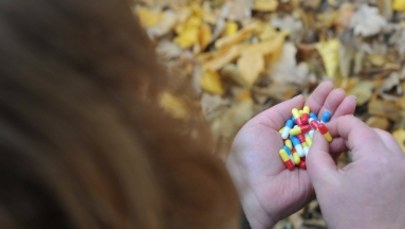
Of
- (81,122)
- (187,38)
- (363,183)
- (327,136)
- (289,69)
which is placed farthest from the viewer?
(187,38)

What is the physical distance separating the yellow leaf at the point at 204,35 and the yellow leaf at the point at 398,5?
0.49 metres

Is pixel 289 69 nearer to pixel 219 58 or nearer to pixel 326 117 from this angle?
pixel 219 58

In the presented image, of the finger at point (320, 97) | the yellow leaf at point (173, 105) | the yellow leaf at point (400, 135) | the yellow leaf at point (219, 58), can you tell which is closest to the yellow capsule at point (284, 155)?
the finger at point (320, 97)

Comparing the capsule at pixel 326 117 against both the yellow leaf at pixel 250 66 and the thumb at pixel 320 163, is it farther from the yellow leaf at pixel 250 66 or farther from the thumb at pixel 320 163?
the yellow leaf at pixel 250 66

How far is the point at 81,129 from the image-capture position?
544 mm

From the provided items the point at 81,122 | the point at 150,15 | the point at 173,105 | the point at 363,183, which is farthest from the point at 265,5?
the point at 81,122

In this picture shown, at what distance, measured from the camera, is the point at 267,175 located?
1.07m

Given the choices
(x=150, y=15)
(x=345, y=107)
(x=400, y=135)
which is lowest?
(x=345, y=107)

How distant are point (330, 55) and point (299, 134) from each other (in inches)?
25.8

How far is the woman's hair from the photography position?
20.4 inches

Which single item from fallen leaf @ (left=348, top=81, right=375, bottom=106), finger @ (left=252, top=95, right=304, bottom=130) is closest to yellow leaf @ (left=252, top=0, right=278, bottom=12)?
fallen leaf @ (left=348, top=81, right=375, bottom=106)

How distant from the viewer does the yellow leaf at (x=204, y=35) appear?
1.80 m

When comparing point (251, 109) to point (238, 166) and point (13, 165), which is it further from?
point (13, 165)

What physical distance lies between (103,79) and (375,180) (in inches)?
19.8
